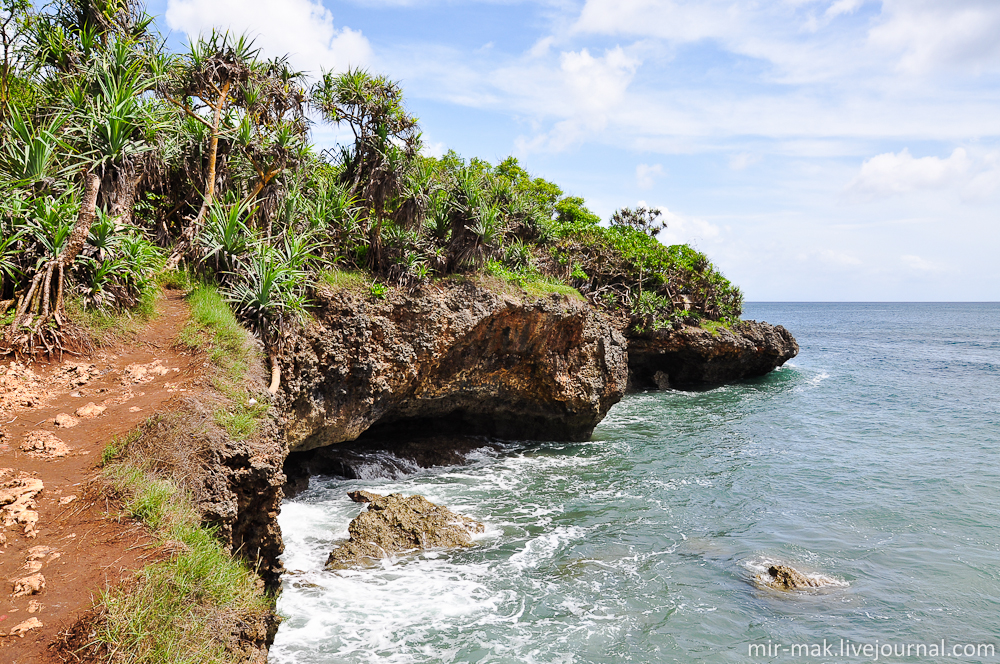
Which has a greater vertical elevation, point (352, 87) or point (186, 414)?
point (352, 87)

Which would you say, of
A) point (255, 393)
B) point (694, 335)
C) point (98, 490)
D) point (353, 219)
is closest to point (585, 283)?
point (694, 335)

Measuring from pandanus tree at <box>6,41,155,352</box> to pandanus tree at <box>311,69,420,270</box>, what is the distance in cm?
382

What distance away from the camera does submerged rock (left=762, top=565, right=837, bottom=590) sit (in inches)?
328

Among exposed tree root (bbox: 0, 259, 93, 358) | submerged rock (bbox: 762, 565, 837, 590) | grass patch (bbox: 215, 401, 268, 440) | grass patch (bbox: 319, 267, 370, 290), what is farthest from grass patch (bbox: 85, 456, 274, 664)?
submerged rock (bbox: 762, 565, 837, 590)

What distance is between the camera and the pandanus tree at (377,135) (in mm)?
12625

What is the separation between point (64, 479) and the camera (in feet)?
17.7

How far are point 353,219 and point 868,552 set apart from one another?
36.3ft

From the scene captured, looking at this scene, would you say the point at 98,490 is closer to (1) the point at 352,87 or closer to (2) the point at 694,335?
(1) the point at 352,87

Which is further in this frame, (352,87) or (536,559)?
(352,87)

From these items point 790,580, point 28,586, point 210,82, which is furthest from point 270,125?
point 790,580

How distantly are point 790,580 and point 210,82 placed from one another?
1298 centimetres

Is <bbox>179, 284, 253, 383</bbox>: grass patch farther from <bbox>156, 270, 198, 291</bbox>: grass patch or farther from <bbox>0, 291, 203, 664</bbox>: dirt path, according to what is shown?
<bbox>156, 270, 198, 291</bbox>: grass patch

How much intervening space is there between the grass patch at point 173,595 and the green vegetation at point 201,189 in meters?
2.78

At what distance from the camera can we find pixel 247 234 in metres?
10.2
